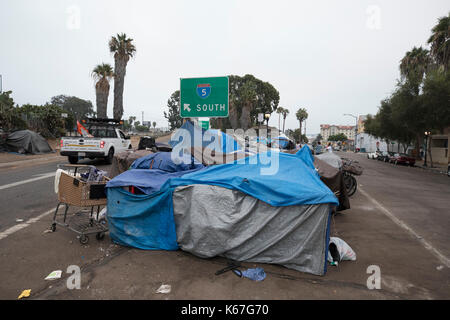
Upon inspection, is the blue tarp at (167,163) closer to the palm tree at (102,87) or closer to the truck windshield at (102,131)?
the truck windshield at (102,131)

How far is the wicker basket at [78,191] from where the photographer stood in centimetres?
434

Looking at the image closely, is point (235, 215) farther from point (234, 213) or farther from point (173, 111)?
point (173, 111)

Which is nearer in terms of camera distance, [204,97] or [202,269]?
[202,269]

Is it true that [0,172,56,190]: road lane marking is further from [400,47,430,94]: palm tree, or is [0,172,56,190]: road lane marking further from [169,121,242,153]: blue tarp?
[400,47,430,94]: palm tree

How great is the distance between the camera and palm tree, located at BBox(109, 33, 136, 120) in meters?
23.0

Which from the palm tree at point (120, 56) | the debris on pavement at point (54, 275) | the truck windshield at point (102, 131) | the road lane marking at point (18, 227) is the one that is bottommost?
the debris on pavement at point (54, 275)

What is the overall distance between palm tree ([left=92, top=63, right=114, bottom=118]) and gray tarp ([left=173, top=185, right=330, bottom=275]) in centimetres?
2182

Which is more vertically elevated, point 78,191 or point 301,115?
point 301,115

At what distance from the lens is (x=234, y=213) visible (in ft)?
12.1

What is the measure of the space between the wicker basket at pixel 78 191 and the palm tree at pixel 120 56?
21.0m

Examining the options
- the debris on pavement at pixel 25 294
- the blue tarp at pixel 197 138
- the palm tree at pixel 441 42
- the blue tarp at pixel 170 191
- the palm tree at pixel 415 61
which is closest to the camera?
the debris on pavement at pixel 25 294

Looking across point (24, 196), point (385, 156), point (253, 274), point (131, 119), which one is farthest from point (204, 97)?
point (131, 119)

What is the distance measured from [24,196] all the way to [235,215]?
21.3 ft

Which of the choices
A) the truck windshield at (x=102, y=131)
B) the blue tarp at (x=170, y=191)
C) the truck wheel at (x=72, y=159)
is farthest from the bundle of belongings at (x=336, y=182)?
the truck wheel at (x=72, y=159)
